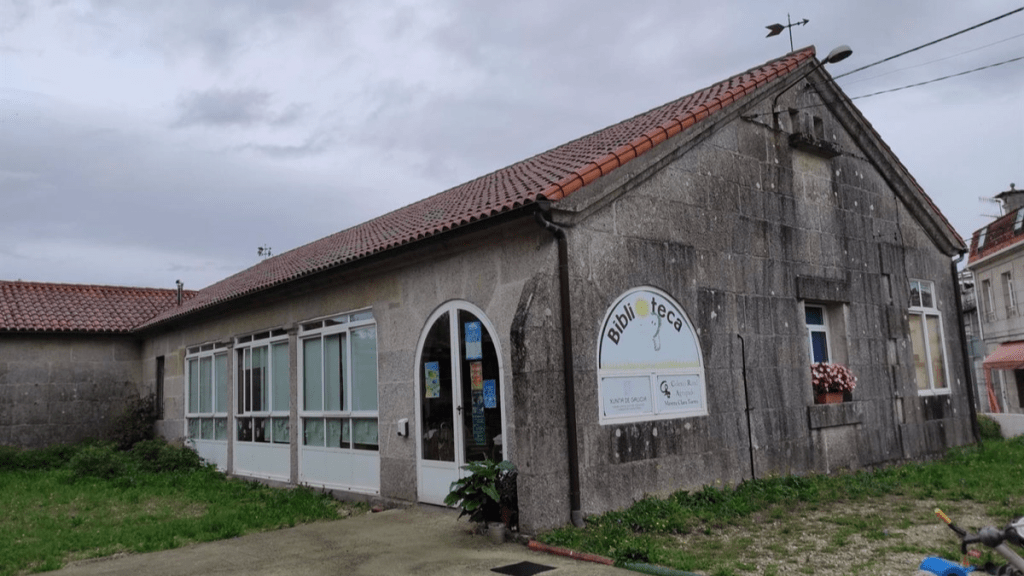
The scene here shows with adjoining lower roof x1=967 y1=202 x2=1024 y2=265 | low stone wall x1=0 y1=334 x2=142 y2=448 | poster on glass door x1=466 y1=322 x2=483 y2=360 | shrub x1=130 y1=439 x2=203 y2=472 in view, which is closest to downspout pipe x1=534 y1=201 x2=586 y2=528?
poster on glass door x1=466 y1=322 x2=483 y2=360

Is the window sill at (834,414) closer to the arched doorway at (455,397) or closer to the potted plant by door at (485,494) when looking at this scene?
the arched doorway at (455,397)

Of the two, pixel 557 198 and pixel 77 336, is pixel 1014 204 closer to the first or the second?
pixel 557 198

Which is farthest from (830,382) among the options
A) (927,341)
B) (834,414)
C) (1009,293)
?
(1009,293)

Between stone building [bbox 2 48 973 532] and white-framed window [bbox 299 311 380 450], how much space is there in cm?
4

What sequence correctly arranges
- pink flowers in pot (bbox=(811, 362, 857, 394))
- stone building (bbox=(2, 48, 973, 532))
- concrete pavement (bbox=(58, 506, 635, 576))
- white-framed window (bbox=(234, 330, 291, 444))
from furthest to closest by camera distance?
white-framed window (bbox=(234, 330, 291, 444)) < pink flowers in pot (bbox=(811, 362, 857, 394)) < stone building (bbox=(2, 48, 973, 532)) < concrete pavement (bbox=(58, 506, 635, 576))

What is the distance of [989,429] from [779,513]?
32.3ft

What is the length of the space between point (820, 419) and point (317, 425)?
717 cm

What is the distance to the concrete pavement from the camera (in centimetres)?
690

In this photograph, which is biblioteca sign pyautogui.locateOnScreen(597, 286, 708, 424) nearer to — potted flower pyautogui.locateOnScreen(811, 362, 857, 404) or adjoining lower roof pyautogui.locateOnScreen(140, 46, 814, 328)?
adjoining lower roof pyautogui.locateOnScreen(140, 46, 814, 328)

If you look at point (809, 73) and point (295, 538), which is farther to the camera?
point (809, 73)

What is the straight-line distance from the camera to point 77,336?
18922mm

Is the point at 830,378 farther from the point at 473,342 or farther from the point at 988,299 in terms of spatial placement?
the point at 988,299

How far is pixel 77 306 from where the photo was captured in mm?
20125

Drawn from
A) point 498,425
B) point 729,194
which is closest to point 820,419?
point 729,194
